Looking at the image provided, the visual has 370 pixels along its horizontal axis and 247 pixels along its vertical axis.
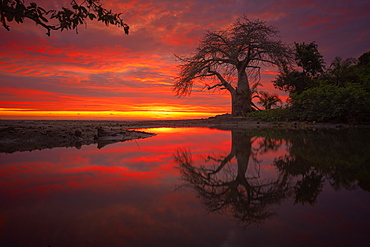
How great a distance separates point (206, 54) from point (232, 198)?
17149 millimetres

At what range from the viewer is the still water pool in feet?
4.34

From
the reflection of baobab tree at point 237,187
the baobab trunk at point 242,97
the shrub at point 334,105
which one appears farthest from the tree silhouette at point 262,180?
the baobab trunk at point 242,97

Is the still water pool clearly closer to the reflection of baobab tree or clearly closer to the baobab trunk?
the reflection of baobab tree

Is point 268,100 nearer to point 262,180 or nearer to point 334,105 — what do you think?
point 334,105

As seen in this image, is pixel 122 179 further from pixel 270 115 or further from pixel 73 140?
pixel 270 115

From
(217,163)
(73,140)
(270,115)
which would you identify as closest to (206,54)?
(270,115)

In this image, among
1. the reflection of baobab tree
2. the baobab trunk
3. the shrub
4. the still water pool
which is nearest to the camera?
the still water pool

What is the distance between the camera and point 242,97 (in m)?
18.6

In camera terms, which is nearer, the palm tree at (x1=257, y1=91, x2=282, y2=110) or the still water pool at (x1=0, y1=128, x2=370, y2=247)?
the still water pool at (x1=0, y1=128, x2=370, y2=247)

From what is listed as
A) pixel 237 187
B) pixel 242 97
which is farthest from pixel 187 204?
pixel 242 97

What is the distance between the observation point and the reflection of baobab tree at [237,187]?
169cm

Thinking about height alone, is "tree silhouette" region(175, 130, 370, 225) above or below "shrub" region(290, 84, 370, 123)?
below

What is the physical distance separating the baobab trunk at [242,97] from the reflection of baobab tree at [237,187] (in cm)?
1578

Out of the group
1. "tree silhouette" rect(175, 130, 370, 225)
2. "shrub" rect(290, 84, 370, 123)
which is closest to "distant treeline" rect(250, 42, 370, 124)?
"shrub" rect(290, 84, 370, 123)
